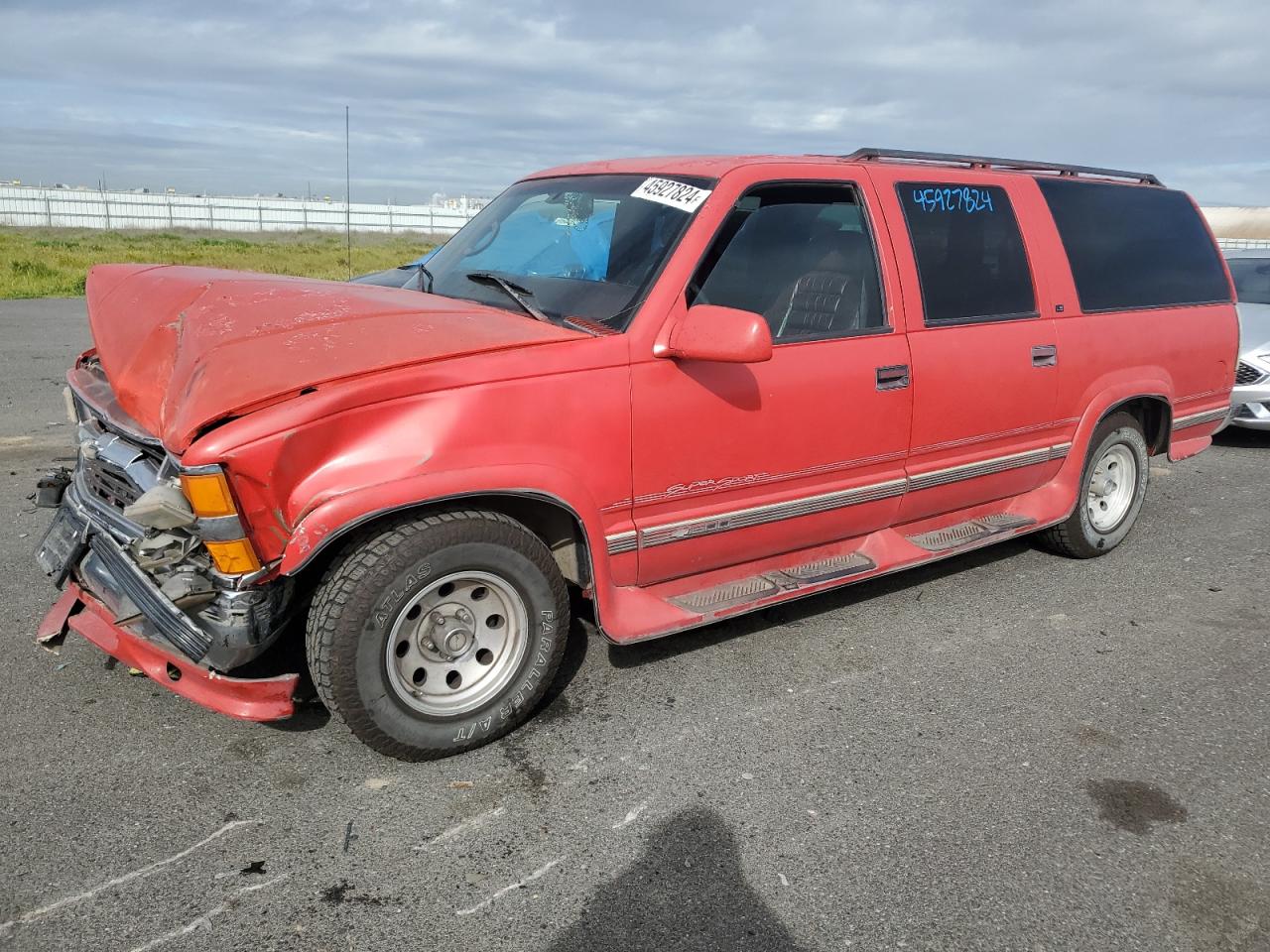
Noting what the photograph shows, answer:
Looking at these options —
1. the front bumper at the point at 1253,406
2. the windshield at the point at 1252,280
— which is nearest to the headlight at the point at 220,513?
the front bumper at the point at 1253,406

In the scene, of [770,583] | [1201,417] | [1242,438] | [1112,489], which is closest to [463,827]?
[770,583]

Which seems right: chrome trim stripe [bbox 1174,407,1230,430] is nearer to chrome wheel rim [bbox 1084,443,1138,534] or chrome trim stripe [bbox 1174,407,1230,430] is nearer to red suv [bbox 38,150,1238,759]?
chrome wheel rim [bbox 1084,443,1138,534]

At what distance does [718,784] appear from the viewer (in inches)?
120

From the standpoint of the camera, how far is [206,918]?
241 centimetres

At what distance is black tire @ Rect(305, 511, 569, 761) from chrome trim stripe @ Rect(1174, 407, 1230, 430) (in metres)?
4.04

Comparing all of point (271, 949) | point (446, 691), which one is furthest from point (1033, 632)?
point (271, 949)

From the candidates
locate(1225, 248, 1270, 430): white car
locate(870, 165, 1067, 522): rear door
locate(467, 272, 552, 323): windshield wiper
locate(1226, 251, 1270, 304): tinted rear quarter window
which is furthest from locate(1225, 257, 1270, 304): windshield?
locate(467, 272, 552, 323): windshield wiper

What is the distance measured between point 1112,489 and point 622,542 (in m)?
3.40

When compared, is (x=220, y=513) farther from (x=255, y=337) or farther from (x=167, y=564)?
(x=255, y=337)

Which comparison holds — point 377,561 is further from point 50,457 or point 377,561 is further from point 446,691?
point 50,457

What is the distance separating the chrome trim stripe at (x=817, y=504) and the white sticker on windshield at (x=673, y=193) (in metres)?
1.17

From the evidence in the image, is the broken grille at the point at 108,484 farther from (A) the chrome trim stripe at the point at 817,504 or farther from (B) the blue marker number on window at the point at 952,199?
(B) the blue marker number on window at the point at 952,199

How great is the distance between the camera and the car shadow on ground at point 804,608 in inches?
157

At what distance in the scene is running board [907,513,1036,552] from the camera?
439cm
